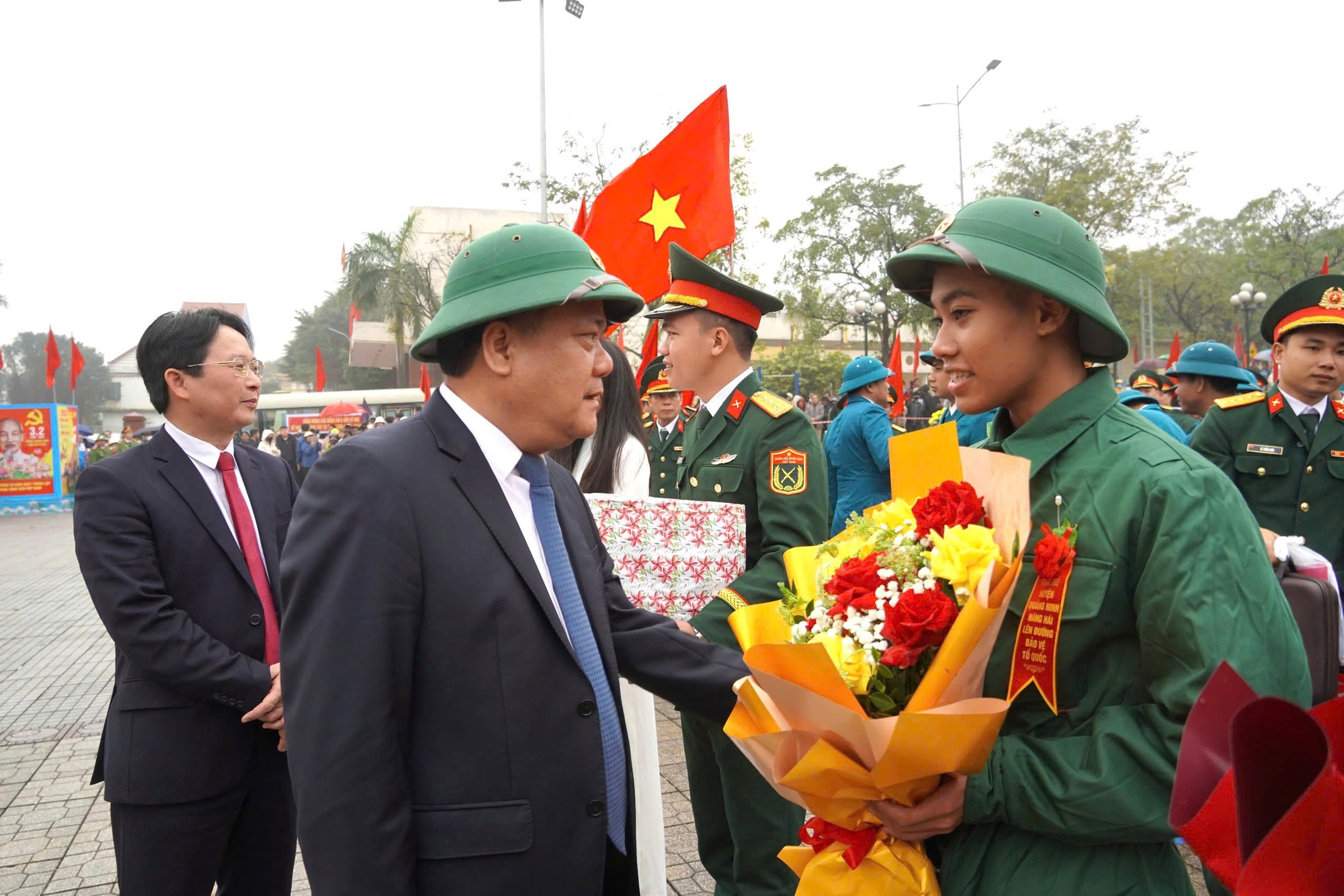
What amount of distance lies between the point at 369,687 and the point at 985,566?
1118 millimetres

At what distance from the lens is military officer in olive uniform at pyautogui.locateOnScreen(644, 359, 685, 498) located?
482 centimetres

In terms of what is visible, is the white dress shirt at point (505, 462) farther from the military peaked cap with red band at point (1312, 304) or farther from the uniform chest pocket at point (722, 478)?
the military peaked cap with red band at point (1312, 304)

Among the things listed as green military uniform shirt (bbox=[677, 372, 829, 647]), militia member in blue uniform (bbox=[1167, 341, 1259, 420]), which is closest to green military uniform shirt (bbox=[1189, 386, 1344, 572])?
militia member in blue uniform (bbox=[1167, 341, 1259, 420])

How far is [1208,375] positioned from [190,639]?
6547mm

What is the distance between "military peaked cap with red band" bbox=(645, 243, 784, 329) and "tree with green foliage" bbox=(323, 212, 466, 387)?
34.9 m

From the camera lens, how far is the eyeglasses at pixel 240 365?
3131 millimetres

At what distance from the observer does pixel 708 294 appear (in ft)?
12.4

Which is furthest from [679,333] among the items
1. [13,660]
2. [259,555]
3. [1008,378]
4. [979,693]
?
[13,660]

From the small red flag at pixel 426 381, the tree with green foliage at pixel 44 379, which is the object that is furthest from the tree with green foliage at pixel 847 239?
the tree with green foliage at pixel 44 379

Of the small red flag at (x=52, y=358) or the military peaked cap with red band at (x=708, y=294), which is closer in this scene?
the military peaked cap with red band at (x=708, y=294)

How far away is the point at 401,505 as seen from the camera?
175 centimetres

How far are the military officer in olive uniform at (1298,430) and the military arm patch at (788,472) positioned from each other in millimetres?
Answer: 2867

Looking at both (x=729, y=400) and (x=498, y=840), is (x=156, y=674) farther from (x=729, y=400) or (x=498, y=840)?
(x=729, y=400)

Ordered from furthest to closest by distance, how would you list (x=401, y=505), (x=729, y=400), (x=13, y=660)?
1. (x=13, y=660)
2. (x=729, y=400)
3. (x=401, y=505)
